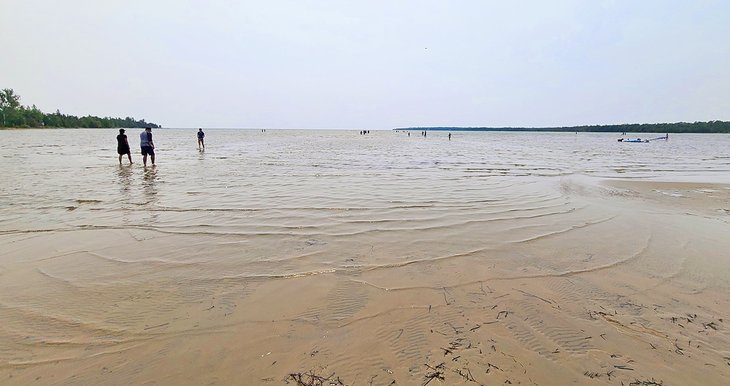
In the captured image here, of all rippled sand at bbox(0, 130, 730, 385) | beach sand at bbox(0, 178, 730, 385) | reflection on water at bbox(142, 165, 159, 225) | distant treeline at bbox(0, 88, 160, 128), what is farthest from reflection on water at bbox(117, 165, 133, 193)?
distant treeline at bbox(0, 88, 160, 128)

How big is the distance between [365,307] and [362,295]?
0.28 meters

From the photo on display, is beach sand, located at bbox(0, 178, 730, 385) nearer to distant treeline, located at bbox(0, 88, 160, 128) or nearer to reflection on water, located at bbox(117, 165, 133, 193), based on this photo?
reflection on water, located at bbox(117, 165, 133, 193)

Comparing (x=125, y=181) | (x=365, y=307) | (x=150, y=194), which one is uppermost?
(x=125, y=181)

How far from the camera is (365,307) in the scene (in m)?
3.74

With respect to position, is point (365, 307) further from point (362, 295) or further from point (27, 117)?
point (27, 117)

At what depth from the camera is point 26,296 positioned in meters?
3.96

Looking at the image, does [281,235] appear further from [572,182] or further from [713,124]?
[713,124]

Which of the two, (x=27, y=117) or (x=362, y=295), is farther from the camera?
(x=27, y=117)

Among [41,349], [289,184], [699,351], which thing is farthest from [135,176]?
[699,351]

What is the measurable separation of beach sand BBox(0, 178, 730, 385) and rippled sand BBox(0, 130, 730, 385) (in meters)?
0.02

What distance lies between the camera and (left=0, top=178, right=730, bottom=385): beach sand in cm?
279

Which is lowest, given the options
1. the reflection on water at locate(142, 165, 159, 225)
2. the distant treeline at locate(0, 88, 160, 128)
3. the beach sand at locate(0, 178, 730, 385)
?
the beach sand at locate(0, 178, 730, 385)

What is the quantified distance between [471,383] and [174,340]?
2.67 meters

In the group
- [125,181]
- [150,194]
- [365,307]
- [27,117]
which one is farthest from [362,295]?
[27,117]
